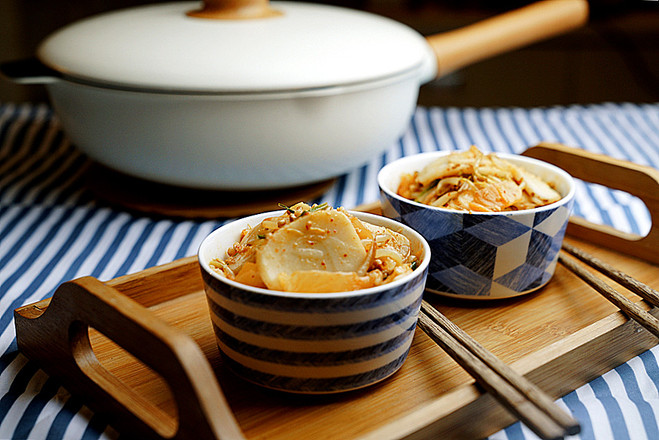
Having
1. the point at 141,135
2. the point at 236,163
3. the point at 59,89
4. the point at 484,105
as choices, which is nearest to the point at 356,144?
the point at 236,163

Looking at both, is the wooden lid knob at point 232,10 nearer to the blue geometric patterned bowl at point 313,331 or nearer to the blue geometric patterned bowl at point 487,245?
the blue geometric patterned bowl at point 487,245

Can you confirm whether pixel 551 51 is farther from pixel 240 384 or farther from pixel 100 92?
pixel 240 384

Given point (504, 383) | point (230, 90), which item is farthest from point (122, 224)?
point (504, 383)

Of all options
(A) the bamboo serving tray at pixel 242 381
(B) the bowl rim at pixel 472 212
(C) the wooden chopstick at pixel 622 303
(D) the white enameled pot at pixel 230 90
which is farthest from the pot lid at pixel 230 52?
(C) the wooden chopstick at pixel 622 303

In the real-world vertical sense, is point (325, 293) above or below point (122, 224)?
above

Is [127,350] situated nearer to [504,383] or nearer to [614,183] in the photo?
[504,383]

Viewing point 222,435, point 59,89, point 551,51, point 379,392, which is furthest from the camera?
point 551,51

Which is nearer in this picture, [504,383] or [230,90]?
[504,383]

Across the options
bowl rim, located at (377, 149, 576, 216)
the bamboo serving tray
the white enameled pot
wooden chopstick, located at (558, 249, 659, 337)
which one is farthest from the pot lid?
wooden chopstick, located at (558, 249, 659, 337)
